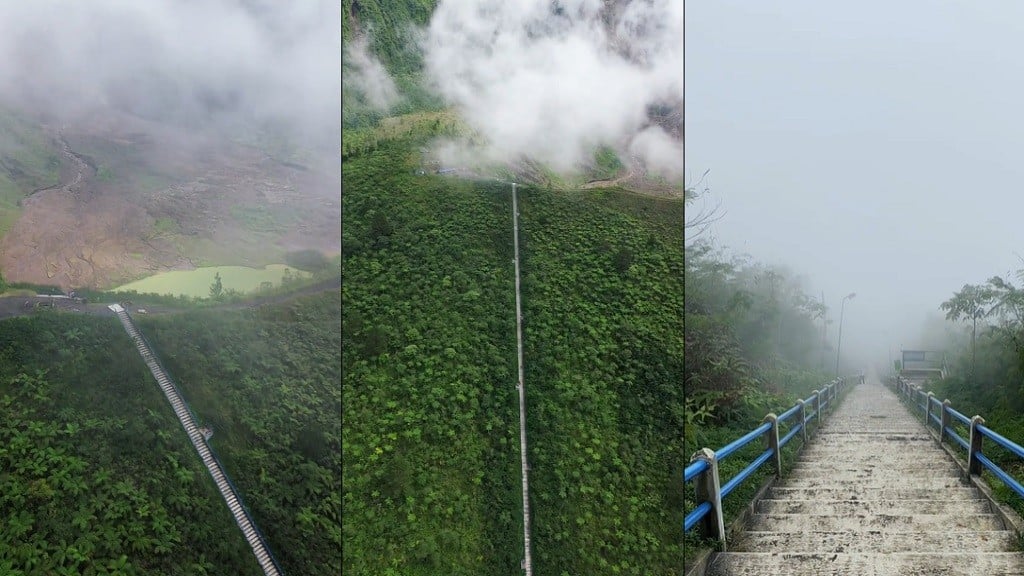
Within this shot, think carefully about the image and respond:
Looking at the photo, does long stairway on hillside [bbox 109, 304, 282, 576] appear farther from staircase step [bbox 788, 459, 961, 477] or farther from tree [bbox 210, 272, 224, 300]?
staircase step [bbox 788, 459, 961, 477]

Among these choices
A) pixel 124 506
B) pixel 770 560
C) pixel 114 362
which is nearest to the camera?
pixel 770 560

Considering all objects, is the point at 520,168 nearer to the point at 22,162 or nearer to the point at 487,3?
the point at 487,3

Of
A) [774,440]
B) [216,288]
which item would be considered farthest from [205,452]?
[774,440]

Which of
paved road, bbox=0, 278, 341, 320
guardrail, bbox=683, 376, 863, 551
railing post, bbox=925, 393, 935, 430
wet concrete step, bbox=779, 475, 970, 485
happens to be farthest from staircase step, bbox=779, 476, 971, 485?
paved road, bbox=0, 278, 341, 320

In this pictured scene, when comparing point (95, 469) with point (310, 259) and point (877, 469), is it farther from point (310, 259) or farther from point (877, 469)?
point (877, 469)

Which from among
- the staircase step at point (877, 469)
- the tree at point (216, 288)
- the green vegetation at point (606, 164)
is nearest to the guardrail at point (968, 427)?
the staircase step at point (877, 469)

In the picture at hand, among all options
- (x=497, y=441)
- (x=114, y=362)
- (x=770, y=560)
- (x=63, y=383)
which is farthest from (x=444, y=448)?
(x=63, y=383)

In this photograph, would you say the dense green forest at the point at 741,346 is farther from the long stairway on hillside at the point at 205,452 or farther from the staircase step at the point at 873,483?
the long stairway on hillside at the point at 205,452
